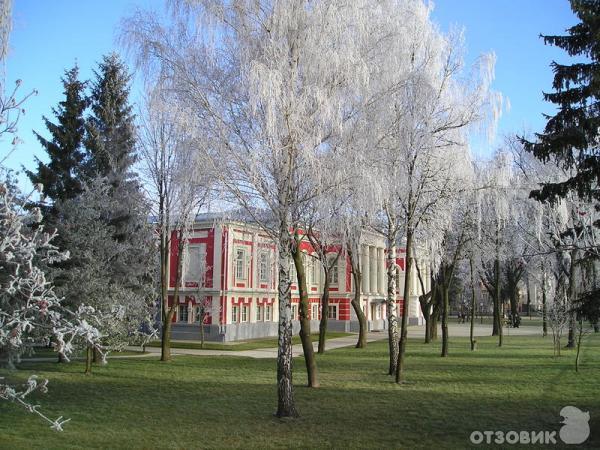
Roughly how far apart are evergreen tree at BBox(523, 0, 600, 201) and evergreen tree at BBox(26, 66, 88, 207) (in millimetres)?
17942

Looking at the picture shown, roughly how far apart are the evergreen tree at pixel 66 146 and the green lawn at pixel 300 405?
7.02 meters

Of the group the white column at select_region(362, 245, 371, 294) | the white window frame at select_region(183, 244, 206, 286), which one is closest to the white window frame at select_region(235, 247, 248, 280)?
the white window frame at select_region(183, 244, 206, 286)

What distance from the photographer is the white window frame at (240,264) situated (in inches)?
1448

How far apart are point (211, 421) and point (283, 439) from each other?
1928 mm

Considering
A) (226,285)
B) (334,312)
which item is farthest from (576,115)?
(334,312)

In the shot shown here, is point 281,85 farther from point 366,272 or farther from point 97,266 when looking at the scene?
point 366,272

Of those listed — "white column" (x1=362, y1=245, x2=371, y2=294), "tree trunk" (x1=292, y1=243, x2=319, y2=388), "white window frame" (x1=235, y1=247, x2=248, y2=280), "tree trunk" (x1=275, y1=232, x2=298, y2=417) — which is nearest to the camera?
"tree trunk" (x1=275, y1=232, x2=298, y2=417)

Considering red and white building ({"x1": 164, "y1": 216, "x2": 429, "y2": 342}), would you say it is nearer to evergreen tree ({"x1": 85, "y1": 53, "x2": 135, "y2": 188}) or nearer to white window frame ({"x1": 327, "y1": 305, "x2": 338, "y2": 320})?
white window frame ({"x1": 327, "y1": 305, "x2": 338, "y2": 320})

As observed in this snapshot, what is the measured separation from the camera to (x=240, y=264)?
3725cm

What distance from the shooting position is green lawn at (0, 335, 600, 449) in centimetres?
913

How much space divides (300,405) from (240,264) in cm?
2565

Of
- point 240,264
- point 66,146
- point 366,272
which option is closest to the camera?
point 66,146

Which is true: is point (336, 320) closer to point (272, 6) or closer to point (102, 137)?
point (102, 137)
